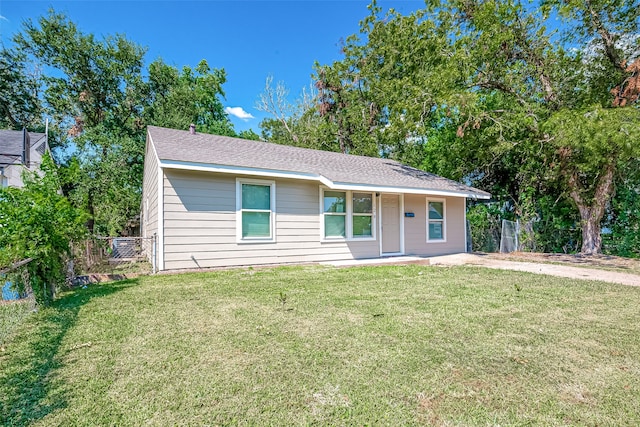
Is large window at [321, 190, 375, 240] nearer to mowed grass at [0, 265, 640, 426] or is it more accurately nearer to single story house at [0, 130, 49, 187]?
mowed grass at [0, 265, 640, 426]

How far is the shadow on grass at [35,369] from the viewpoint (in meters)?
2.03

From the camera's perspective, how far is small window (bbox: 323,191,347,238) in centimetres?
880

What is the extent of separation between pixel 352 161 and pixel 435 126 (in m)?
6.78

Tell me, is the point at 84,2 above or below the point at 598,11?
above

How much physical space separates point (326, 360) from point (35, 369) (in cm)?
241

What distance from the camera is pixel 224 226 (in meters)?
7.38

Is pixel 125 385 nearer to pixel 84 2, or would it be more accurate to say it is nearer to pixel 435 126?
pixel 435 126

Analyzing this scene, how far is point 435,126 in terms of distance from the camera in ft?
52.1

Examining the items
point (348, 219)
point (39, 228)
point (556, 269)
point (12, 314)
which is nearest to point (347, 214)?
point (348, 219)

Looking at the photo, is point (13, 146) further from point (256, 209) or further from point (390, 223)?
point (390, 223)

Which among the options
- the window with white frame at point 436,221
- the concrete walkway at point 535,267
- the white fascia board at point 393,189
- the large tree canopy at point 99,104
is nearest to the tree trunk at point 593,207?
the white fascia board at point 393,189

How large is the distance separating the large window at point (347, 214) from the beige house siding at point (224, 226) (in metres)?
0.26

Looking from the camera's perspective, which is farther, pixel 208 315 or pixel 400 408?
pixel 208 315

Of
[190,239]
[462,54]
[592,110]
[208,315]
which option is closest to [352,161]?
[462,54]
